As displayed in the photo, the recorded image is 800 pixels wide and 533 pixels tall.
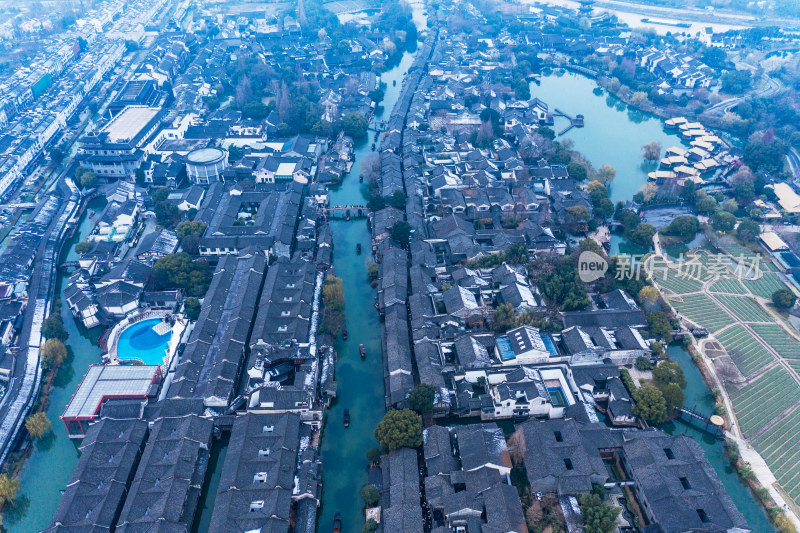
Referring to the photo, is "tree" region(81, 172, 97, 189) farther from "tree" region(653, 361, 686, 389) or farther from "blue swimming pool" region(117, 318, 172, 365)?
"tree" region(653, 361, 686, 389)

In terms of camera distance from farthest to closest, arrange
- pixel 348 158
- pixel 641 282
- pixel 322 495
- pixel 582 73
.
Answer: pixel 582 73, pixel 348 158, pixel 641 282, pixel 322 495

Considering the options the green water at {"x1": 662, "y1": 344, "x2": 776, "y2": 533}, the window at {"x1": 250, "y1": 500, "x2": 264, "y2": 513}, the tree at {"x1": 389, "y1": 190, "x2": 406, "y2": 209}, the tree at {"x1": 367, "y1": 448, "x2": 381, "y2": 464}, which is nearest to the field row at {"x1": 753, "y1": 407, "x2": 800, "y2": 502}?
the green water at {"x1": 662, "y1": 344, "x2": 776, "y2": 533}

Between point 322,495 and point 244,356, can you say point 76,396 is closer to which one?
point 244,356

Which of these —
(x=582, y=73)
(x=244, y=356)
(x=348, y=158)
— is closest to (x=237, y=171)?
(x=348, y=158)

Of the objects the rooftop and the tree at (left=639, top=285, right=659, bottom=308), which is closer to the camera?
the rooftop

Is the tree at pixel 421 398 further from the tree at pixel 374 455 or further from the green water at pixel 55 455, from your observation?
the green water at pixel 55 455

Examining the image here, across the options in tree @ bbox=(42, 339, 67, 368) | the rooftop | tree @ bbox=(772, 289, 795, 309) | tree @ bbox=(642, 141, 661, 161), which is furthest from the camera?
tree @ bbox=(642, 141, 661, 161)
